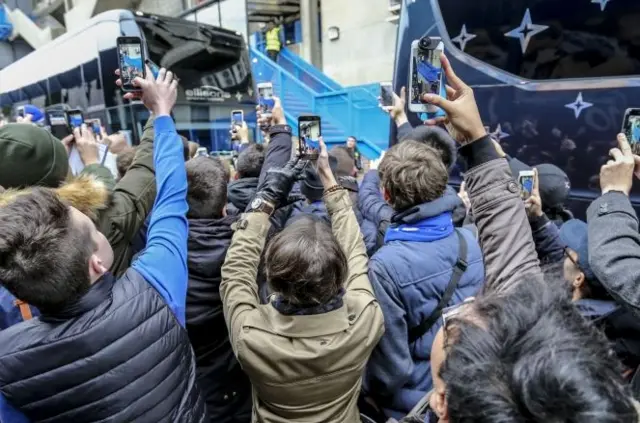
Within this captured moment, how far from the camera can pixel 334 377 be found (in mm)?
1436

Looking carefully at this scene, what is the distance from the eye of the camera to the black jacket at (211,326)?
1.91m

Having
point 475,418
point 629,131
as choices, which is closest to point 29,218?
point 475,418

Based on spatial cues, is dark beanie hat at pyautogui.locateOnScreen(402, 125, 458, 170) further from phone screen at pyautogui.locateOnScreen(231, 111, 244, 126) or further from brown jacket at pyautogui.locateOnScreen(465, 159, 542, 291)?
phone screen at pyautogui.locateOnScreen(231, 111, 244, 126)

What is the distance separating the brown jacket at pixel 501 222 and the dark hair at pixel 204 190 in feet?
3.57

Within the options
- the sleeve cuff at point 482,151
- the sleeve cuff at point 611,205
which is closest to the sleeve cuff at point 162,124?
the sleeve cuff at point 482,151

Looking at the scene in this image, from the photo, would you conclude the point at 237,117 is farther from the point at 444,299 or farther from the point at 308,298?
the point at 308,298

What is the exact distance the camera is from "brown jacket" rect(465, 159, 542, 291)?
52.3 inches

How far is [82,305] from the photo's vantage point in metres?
1.20

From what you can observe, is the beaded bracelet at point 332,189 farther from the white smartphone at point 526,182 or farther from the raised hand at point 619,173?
the raised hand at point 619,173

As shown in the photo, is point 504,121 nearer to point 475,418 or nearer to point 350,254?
point 350,254

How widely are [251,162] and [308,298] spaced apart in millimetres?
1389

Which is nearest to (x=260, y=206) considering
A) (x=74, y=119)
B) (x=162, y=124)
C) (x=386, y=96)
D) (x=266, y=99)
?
(x=162, y=124)

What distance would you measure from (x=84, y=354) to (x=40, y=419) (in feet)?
0.73

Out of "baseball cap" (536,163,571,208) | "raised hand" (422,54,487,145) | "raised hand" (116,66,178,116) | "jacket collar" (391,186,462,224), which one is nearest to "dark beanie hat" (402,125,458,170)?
"baseball cap" (536,163,571,208)
